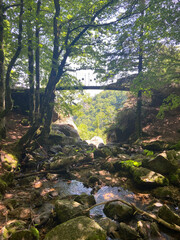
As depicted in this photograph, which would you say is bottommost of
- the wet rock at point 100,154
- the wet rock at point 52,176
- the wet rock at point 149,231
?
the wet rock at point 100,154

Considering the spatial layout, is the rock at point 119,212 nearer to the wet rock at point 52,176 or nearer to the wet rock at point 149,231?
the wet rock at point 149,231

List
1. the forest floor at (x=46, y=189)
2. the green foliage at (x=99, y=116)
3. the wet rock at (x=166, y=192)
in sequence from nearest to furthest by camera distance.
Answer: the forest floor at (x=46, y=189) → the wet rock at (x=166, y=192) → the green foliage at (x=99, y=116)

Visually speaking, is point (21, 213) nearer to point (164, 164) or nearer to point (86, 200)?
point (86, 200)

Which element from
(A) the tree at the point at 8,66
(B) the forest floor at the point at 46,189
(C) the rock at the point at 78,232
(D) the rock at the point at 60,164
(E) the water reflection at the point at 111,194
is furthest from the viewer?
(A) the tree at the point at 8,66

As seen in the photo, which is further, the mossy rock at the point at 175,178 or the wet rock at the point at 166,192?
the mossy rock at the point at 175,178

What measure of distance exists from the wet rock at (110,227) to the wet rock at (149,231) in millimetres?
482

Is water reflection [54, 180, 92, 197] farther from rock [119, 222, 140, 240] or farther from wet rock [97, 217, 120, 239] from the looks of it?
rock [119, 222, 140, 240]

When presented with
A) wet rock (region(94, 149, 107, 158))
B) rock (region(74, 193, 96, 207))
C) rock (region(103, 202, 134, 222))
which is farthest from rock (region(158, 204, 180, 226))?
wet rock (region(94, 149, 107, 158))

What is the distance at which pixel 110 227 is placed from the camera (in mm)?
2955

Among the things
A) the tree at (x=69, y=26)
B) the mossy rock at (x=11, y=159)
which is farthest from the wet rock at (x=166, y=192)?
the tree at (x=69, y=26)

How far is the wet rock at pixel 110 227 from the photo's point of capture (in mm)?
2791

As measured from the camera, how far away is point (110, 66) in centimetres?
1243

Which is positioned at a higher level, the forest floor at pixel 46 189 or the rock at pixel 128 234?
the rock at pixel 128 234

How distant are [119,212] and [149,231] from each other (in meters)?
0.75
